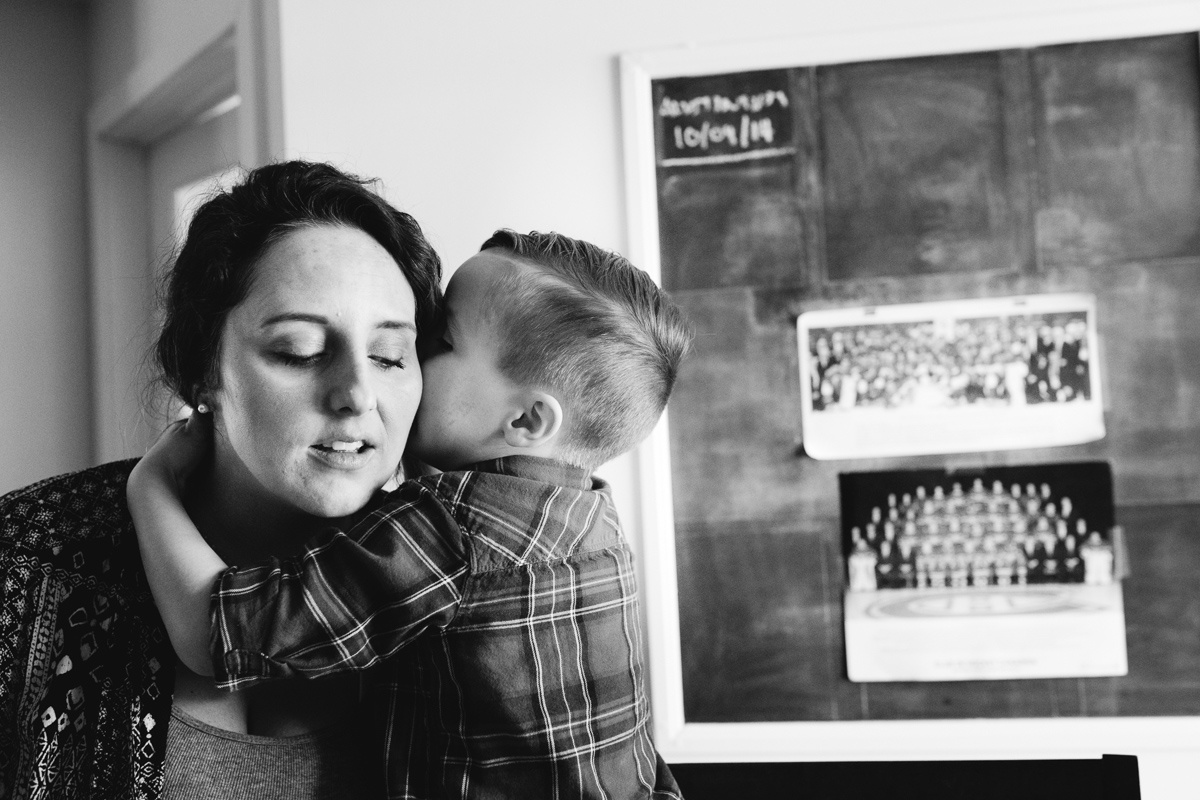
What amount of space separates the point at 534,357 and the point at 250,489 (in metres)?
0.36

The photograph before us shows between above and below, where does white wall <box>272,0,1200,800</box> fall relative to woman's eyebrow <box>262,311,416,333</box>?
above

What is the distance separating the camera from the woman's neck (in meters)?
1.10

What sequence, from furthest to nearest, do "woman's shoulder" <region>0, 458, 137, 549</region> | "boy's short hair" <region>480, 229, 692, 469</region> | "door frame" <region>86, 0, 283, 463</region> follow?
"door frame" <region>86, 0, 283, 463</region>, "boy's short hair" <region>480, 229, 692, 469</region>, "woman's shoulder" <region>0, 458, 137, 549</region>

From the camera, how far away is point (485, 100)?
1972 millimetres

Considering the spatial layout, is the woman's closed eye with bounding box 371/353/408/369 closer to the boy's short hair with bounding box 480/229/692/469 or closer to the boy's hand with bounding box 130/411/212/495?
the boy's short hair with bounding box 480/229/692/469

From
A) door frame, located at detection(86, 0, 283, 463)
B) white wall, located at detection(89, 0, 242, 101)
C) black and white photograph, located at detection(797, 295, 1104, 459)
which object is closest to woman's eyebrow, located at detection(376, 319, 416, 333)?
black and white photograph, located at detection(797, 295, 1104, 459)

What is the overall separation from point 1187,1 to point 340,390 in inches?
70.8

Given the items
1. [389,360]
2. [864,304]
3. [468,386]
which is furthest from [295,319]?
[864,304]

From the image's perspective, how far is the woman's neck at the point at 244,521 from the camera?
1.10 m

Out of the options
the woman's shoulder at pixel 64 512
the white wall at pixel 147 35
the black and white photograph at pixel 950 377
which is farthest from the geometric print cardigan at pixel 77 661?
the white wall at pixel 147 35

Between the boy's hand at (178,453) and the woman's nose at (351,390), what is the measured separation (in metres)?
0.24

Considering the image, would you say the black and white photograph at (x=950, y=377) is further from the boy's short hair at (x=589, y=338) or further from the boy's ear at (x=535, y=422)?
the boy's ear at (x=535, y=422)

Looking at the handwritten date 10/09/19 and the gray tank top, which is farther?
the handwritten date 10/09/19

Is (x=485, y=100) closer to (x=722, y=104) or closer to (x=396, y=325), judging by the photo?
(x=722, y=104)
